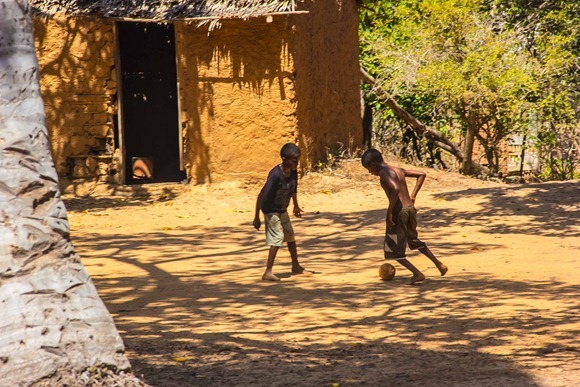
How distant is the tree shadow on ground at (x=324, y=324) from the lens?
5301 millimetres

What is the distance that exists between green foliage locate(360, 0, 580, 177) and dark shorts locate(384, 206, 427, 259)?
878 cm

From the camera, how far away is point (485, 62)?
54.9 ft

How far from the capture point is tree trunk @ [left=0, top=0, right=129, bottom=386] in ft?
14.5

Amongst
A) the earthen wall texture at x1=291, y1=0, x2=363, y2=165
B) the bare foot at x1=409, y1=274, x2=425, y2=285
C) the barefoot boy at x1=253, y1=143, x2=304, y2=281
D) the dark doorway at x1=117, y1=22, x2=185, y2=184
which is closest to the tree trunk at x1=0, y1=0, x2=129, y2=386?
the barefoot boy at x1=253, y1=143, x2=304, y2=281

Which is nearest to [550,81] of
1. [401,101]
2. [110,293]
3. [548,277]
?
[401,101]

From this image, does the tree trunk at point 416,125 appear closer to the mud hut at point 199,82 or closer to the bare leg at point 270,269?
the mud hut at point 199,82

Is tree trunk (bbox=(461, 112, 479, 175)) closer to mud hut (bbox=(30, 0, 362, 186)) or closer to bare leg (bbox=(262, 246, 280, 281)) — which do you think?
mud hut (bbox=(30, 0, 362, 186))

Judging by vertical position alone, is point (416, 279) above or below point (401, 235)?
below

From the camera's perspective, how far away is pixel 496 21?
59.2ft

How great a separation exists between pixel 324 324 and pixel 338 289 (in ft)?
4.54

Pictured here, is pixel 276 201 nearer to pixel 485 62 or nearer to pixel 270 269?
pixel 270 269

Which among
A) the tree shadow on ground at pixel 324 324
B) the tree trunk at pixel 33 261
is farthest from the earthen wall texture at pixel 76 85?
the tree trunk at pixel 33 261

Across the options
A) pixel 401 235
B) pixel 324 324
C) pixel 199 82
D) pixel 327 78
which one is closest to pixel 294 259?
pixel 401 235

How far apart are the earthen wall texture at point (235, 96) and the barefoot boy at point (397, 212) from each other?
18.9 feet
